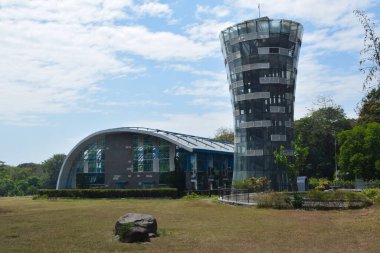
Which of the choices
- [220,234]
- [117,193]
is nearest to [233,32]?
[117,193]

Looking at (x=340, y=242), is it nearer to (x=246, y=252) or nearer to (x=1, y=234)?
(x=246, y=252)

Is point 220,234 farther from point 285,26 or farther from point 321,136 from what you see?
point 321,136

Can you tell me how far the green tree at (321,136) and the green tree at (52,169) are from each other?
229ft

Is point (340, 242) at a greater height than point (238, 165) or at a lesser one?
lesser

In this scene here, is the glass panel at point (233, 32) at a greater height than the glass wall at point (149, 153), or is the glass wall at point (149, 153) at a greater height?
the glass panel at point (233, 32)

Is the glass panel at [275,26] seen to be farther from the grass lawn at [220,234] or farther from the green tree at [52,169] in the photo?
the green tree at [52,169]

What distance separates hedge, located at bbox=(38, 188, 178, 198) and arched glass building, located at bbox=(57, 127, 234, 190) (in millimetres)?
9333

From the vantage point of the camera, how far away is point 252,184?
47.5m

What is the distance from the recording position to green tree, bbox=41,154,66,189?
11694cm

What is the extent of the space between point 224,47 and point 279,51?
269 inches

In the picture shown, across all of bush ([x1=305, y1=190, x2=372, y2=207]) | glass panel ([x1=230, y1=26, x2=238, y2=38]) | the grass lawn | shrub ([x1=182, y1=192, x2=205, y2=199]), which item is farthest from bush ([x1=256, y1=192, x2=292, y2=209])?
glass panel ([x1=230, y1=26, x2=238, y2=38])

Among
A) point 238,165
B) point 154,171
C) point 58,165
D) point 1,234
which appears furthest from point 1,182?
point 1,234

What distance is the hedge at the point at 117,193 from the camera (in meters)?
50.4

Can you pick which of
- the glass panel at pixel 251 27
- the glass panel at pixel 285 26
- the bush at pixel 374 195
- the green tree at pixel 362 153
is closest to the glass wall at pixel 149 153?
the glass panel at pixel 251 27
